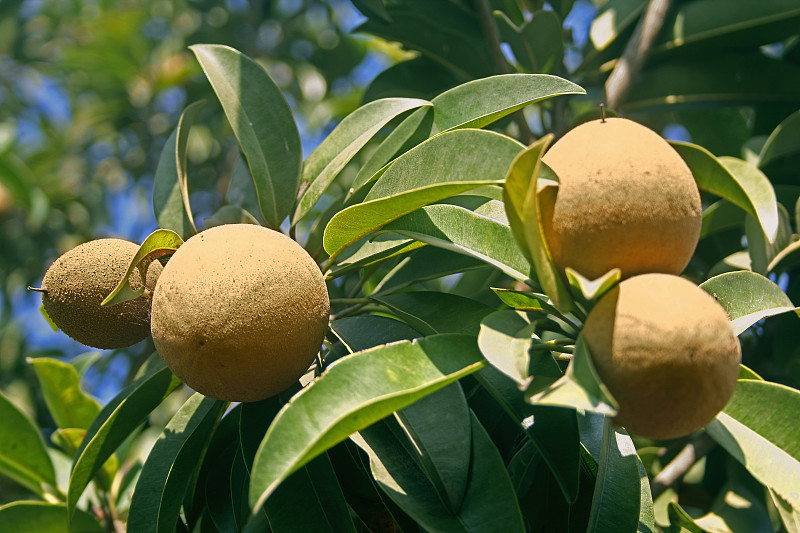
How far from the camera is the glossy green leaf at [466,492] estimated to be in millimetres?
929

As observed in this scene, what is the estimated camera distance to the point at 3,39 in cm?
420

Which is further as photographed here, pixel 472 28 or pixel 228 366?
pixel 472 28

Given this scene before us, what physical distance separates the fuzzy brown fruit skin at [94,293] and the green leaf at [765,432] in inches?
36.3

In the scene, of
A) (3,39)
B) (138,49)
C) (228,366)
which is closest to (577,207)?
(228,366)

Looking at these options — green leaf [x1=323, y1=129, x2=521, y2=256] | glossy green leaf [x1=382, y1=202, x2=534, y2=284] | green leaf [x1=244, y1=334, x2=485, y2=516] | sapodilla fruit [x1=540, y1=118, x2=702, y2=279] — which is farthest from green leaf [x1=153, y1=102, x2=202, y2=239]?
sapodilla fruit [x1=540, y1=118, x2=702, y2=279]

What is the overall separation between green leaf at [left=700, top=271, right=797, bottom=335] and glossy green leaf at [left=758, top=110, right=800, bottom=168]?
737 mm

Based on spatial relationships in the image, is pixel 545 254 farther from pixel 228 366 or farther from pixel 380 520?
pixel 380 520

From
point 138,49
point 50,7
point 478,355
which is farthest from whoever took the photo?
point 50,7

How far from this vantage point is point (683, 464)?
164 centimetres

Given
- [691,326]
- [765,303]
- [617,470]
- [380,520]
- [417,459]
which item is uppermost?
[691,326]

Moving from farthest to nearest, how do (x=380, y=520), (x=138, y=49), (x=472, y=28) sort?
1. (x=138, y=49)
2. (x=472, y=28)
3. (x=380, y=520)

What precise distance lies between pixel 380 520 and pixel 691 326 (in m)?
0.68

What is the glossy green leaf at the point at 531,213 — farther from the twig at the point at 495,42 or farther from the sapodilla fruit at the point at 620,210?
the twig at the point at 495,42

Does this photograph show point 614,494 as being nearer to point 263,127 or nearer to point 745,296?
point 745,296
